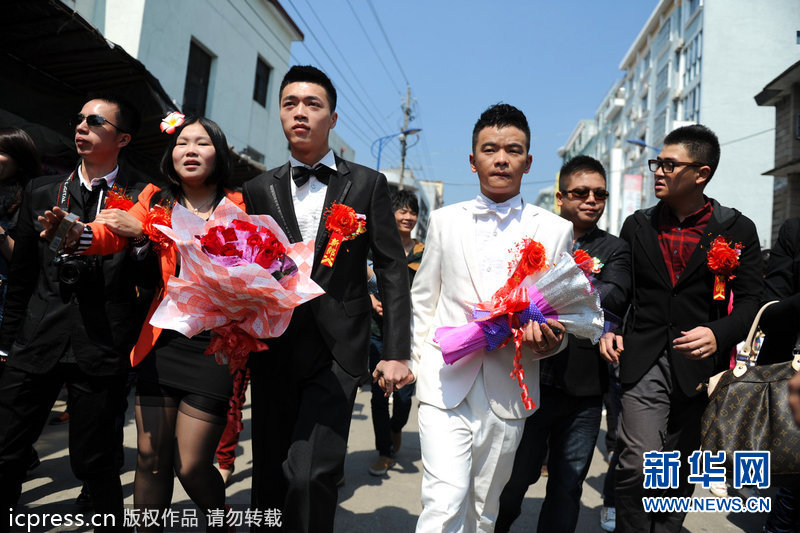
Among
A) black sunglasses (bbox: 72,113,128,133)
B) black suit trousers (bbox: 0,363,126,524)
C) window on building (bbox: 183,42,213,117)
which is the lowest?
black suit trousers (bbox: 0,363,126,524)

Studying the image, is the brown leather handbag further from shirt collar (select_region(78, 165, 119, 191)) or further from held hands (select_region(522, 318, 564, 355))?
shirt collar (select_region(78, 165, 119, 191))

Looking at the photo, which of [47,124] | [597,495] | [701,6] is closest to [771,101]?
[701,6]

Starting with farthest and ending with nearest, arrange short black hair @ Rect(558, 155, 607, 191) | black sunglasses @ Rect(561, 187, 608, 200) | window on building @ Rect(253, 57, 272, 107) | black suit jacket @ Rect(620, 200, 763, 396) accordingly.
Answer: window on building @ Rect(253, 57, 272, 107)
short black hair @ Rect(558, 155, 607, 191)
black sunglasses @ Rect(561, 187, 608, 200)
black suit jacket @ Rect(620, 200, 763, 396)

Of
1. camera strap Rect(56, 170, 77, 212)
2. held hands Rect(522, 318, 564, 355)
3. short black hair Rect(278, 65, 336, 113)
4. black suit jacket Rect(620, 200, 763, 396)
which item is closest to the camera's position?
held hands Rect(522, 318, 564, 355)

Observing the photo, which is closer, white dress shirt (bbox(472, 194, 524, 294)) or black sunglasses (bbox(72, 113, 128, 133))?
white dress shirt (bbox(472, 194, 524, 294))

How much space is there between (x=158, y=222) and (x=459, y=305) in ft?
5.28

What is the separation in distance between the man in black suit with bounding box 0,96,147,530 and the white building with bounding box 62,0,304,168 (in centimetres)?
851

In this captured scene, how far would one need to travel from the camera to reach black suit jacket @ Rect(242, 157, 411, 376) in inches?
112

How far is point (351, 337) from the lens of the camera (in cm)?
286

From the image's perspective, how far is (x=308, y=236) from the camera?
300 centimetres

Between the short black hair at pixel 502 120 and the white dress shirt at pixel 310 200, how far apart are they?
830mm

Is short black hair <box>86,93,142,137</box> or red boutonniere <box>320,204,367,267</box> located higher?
short black hair <box>86,93,142,137</box>

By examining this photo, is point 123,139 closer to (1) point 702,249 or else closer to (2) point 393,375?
(2) point 393,375

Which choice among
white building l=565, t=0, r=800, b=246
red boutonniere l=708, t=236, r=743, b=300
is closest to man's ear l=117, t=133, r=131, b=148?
red boutonniere l=708, t=236, r=743, b=300
